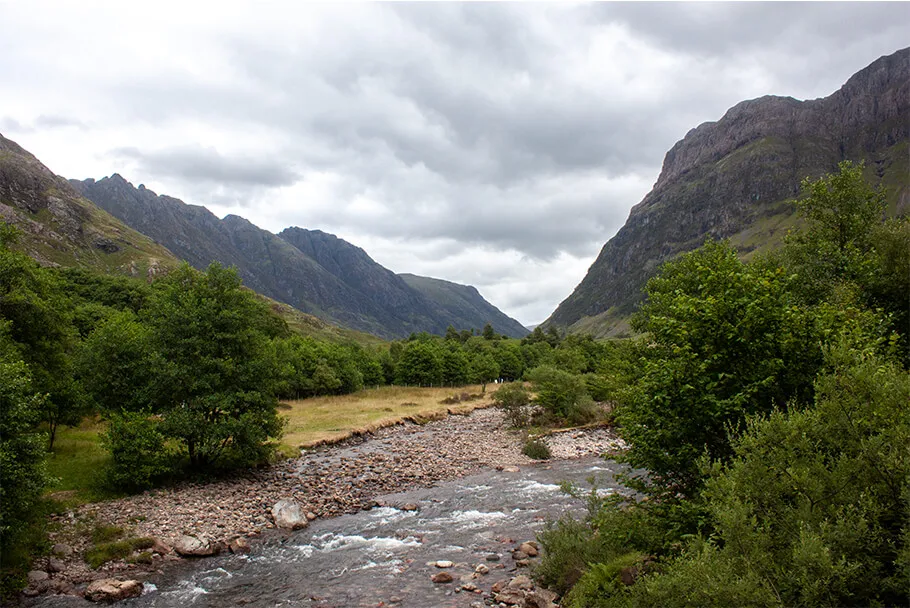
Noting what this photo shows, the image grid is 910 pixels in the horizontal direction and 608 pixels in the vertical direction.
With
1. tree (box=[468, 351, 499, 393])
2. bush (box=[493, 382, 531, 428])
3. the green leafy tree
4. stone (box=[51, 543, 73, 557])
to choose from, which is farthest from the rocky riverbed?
tree (box=[468, 351, 499, 393])

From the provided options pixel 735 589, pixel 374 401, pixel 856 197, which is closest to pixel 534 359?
pixel 374 401

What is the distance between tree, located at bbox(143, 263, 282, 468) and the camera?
31.7m

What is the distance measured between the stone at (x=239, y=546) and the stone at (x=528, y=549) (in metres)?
12.6

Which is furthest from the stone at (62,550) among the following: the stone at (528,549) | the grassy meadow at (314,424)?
the stone at (528,549)

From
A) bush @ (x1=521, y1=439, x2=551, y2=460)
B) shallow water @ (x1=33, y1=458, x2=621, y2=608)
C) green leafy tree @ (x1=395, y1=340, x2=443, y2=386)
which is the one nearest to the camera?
shallow water @ (x1=33, y1=458, x2=621, y2=608)

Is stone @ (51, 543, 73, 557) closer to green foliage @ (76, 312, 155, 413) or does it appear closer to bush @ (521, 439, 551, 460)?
green foliage @ (76, 312, 155, 413)

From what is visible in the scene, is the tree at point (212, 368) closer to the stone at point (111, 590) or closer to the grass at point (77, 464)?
the grass at point (77, 464)

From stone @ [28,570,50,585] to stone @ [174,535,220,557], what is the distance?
468cm

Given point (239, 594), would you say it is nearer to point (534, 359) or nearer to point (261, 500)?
point (261, 500)

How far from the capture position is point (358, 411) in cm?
7369

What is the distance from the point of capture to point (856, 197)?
2788 cm

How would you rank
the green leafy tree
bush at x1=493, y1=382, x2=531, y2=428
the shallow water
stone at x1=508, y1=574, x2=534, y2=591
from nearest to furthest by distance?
stone at x1=508, y1=574, x2=534, y2=591 < the shallow water < bush at x1=493, y1=382, x2=531, y2=428 < the green leafy tree

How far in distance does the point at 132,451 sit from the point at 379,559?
17.2 meters

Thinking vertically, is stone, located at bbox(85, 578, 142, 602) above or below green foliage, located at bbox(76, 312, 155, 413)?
below
